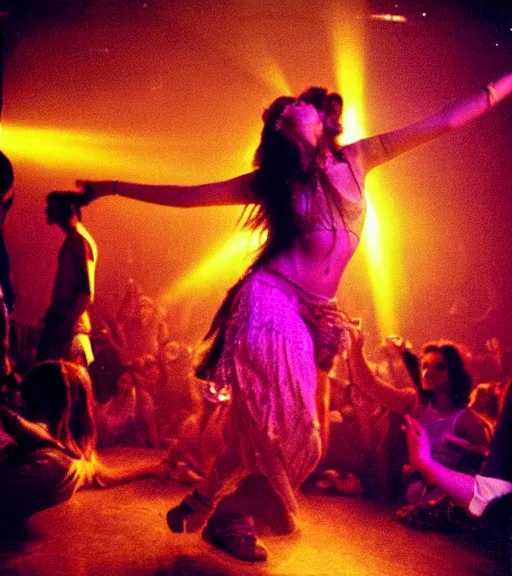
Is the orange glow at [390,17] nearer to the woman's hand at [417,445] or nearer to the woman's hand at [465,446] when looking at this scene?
the woman's hand at [465,446]

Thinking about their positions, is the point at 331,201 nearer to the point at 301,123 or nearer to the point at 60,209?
the point at 301,123

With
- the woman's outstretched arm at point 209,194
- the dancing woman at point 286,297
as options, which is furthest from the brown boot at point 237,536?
the woman's outstretched arm at point 209,194

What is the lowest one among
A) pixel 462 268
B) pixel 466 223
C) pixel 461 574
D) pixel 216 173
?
pixel 461 574

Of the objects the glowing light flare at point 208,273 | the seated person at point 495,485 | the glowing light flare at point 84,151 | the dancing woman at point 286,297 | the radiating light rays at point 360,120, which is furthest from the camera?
the glowing light flare at point 208,273

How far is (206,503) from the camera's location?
239 cm

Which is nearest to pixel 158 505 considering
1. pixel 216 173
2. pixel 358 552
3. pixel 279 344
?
pixel 358 552

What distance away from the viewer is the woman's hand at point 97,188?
2.80 meters

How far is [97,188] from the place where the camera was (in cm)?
284

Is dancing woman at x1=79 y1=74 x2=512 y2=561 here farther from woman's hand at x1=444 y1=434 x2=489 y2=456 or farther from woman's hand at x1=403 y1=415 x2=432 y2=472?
woman's hand at x1=444 y1=434 x2=489 y2=456

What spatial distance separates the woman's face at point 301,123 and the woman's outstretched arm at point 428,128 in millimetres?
202

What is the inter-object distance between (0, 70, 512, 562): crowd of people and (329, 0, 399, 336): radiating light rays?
6.91 feet

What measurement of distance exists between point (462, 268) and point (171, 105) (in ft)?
10.1

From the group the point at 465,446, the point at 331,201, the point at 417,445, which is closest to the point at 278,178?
the point at 331,201

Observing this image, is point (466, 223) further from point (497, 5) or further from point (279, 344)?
point (279, 344)
